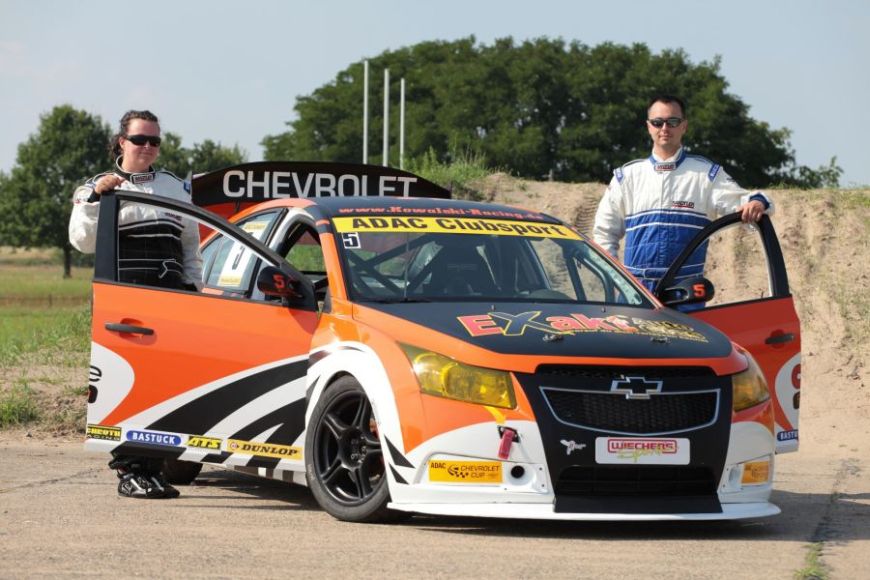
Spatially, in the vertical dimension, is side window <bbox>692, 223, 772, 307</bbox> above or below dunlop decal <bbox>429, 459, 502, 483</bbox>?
above

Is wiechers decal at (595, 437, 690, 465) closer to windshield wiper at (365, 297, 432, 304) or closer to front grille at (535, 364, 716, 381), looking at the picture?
front grille at (535, 364, 716, 381)

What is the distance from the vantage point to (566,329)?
7.16 metres

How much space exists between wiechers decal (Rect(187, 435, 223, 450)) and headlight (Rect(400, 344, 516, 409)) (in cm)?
Result: 155

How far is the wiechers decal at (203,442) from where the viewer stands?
8.01m

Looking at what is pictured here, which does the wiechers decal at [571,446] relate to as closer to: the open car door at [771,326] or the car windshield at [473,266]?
the car windshield at [473,266]

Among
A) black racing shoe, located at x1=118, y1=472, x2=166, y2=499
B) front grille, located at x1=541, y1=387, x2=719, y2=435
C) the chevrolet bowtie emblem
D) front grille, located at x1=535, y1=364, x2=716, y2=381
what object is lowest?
black racing shoe, located at x1=118, y1=472, x2=166, y2=499

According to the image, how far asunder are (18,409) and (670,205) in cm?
637

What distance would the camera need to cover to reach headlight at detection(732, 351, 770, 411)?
7219mm

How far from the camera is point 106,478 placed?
945cm

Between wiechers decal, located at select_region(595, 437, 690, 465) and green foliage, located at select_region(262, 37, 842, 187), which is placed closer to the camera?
wiechers decal, located at select_region(595, 437, 690, 465)

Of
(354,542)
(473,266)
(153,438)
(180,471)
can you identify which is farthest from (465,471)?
(180,471)

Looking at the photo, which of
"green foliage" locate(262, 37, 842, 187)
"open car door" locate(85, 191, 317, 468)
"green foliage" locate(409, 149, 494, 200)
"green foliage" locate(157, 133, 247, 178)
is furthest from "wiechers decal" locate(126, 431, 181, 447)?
"green foliage" locate(157, 133, 247, 178)

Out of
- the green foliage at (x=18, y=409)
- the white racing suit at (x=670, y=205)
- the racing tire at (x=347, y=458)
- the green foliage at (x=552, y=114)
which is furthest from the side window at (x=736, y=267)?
the green foliage at (x=552, y=114)

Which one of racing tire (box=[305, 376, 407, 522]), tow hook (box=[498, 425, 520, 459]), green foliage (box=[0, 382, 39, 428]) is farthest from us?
green foliage (box=[0, 382, 39, 428])
